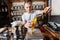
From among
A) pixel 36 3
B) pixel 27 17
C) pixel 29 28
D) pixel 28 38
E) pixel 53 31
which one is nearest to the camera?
pixel 28 38

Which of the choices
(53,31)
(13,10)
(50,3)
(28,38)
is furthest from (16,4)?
(28,38)

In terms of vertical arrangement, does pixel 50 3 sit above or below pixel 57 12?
above

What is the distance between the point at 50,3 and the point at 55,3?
0.15 metres

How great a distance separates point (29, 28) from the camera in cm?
146

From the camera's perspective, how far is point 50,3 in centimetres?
405

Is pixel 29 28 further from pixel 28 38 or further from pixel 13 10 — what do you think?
pixel 13 10

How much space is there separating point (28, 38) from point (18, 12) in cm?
282

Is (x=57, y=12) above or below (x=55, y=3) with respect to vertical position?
below

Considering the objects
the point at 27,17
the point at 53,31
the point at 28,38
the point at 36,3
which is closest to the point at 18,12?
the point at 36,3

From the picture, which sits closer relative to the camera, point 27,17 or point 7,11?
point 27,17

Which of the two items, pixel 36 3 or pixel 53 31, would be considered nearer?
pixel 53 31

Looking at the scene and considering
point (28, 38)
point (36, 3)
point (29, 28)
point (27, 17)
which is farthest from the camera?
point (36, 3)

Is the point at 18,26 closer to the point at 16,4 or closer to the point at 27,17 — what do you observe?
the point at 27,17

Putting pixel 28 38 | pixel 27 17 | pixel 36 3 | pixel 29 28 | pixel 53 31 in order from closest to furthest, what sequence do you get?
pixel 28 38, pixel 29 28, pixel 53 31, pixel 27 17, pixel 36 3
